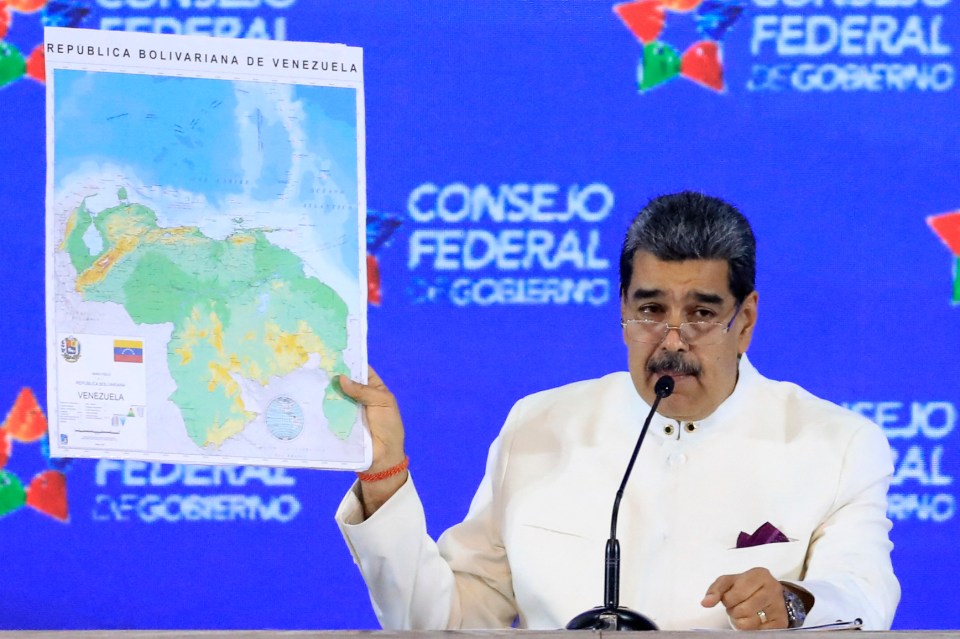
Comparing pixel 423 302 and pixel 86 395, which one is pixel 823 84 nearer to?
pixel 423 302

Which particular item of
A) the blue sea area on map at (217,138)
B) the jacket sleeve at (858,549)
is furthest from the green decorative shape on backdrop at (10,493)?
the jacket sleeve at (858,549)

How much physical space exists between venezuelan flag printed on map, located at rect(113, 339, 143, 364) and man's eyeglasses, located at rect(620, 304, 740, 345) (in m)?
0.86

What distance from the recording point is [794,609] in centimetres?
192

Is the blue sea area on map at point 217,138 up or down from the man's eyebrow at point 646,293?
up

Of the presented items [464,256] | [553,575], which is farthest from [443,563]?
[464,256]

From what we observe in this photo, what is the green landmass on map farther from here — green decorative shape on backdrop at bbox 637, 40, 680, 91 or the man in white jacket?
green decorative shape on backdrop at bbox 637, 40, 680, 91

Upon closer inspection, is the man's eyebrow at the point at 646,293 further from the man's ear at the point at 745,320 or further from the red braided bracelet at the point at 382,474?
the red braided bracelet at the point at 382,474

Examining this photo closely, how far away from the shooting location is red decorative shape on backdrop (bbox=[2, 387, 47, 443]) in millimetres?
3455

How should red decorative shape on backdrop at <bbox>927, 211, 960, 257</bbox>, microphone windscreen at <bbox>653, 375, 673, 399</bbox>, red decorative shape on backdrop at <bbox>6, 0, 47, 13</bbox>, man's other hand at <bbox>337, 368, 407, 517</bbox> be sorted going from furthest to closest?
red decorative shape on backdrop at <bbox>6, 0, 47, 13</bbox> → red decorative shape on backdrop at <bbox>927, 211, 960, 257</bbox> → microphone windscreen at <bbox>653, 375, 673, 399</bbox> → man's other hand at <bbox>337, 368, 407, 517</bbox>

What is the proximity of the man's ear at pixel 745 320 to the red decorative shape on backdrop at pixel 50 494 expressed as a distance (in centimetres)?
180

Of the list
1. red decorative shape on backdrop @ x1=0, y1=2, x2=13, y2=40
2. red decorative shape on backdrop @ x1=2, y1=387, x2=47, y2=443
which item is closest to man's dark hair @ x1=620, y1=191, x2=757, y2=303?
red decorative shape on backdrop @ x1=2, y1=387, x2=47, y2=443

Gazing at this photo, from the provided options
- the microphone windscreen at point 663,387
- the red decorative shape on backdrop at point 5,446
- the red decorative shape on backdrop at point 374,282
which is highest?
the red decorative shape on backdrop at point 374,282

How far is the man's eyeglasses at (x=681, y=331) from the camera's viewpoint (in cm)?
233

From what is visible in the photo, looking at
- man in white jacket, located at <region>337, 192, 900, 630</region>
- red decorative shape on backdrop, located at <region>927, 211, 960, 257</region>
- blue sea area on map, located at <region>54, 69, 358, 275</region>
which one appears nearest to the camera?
blue sea area on map, located at <region>54, 69, 358, 275</region>
